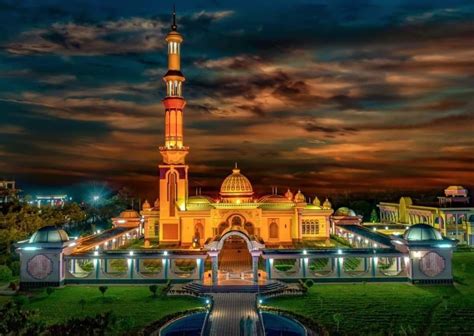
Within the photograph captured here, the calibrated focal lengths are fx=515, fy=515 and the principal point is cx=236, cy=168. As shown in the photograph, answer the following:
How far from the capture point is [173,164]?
1961 inches

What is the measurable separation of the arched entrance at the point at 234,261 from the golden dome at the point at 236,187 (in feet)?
30.0

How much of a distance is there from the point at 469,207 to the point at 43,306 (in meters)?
41.4

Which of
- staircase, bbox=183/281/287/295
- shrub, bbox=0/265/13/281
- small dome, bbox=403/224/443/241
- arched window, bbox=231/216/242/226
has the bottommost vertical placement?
staircase, bbox=183/281/287/295

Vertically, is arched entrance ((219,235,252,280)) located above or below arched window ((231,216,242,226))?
below

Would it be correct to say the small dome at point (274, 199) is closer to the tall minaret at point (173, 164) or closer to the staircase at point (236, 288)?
the tall minaret at point (173, 164)

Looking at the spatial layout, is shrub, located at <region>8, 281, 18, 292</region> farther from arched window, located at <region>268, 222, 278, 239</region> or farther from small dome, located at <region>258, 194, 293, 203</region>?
small dome, located at <region>258, 194, 293, 203</region>

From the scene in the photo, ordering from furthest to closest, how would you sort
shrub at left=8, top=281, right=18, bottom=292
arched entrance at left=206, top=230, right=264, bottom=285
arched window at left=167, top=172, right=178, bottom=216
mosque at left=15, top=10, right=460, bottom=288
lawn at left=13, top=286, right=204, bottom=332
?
arched window at left=167, top=172, right=178, bottom=216 < mosque at left=15, top=10, right=460, bottom=288 < arched entrance at left=206, top=230, right=264, bottom=285 < shrub at left=8, top=281, right=18, bottom=292 < lawn at left=13, top=286, right=204, bottom=332

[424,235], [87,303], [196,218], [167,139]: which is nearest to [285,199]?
[196,218]

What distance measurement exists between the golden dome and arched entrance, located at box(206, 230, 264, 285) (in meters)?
9.13

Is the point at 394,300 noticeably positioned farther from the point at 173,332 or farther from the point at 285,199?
the point at 285,199

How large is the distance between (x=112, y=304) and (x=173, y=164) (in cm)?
2345

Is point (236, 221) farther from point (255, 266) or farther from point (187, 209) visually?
point (255, 266)

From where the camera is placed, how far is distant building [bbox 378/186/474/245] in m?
50.6

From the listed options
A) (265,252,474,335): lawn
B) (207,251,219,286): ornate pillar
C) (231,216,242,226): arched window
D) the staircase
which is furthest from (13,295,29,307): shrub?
(231,216,242,226): arched window
